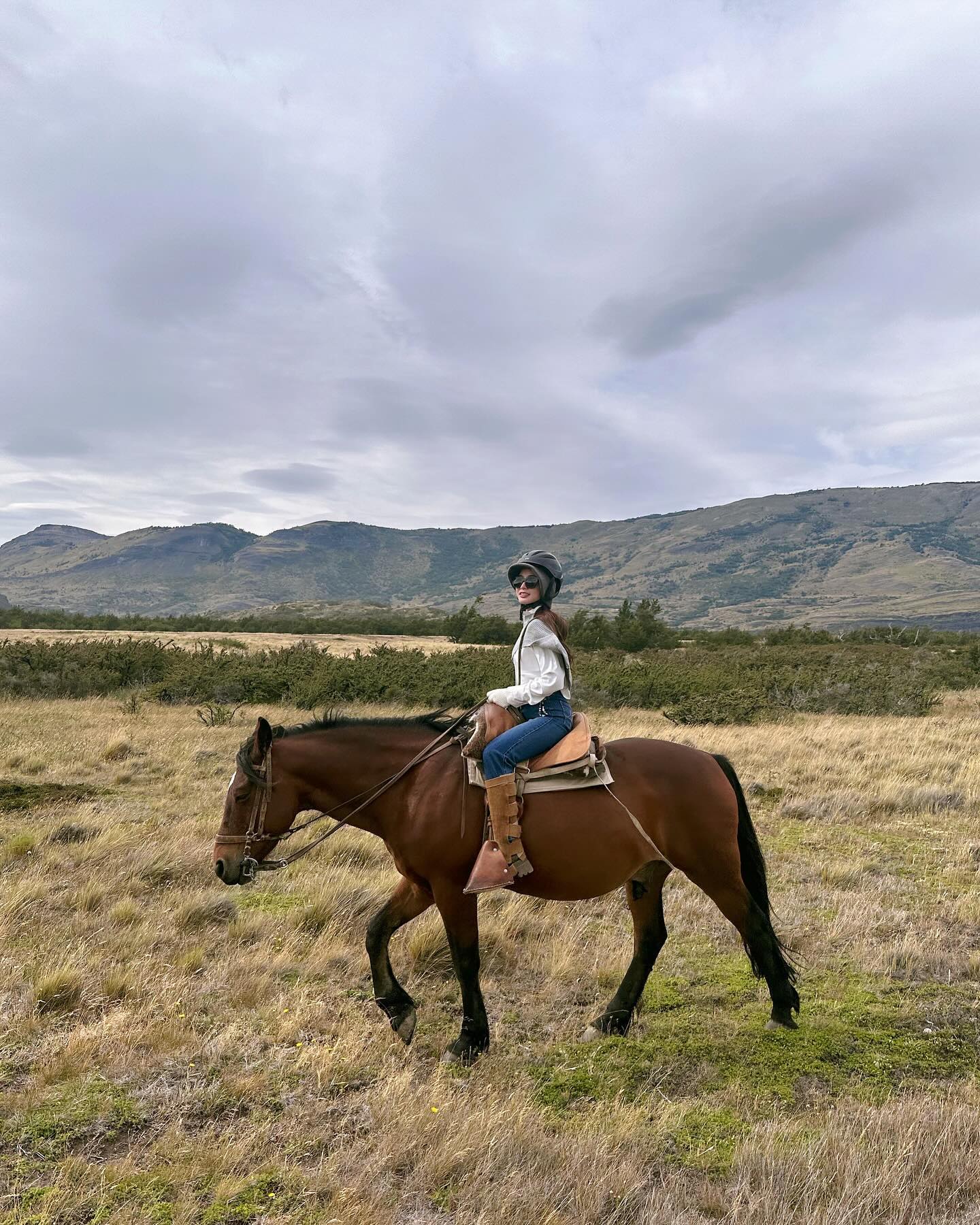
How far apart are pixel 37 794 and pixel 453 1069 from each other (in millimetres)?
7841

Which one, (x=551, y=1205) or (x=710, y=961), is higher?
(x=551, y=1205)

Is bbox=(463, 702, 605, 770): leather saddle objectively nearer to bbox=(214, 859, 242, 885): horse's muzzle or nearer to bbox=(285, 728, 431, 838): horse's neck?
bbox=(285, 728, 431, 838): horse's neck

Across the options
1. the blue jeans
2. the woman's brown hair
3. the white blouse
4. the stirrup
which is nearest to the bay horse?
the stirrup

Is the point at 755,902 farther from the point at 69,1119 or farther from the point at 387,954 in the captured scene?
the point at 69,1119

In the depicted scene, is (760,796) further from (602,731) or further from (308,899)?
(308,899)

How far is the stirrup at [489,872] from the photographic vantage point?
4.05 meters

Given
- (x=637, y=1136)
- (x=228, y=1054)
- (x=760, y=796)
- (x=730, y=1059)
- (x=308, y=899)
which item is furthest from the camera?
(x=760, y=796)

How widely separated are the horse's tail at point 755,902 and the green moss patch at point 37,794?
851 centimetres

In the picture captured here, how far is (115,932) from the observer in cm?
529

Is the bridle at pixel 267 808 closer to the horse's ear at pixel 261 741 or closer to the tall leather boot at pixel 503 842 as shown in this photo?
the horse's ear at pixel 261 741

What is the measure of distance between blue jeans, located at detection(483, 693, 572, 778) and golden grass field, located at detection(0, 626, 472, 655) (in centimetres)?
3114

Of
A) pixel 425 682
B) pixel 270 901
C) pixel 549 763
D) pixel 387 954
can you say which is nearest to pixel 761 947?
pixel 549 763

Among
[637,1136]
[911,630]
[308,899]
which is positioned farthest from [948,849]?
[911,630]

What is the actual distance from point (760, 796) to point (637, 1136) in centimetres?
827
